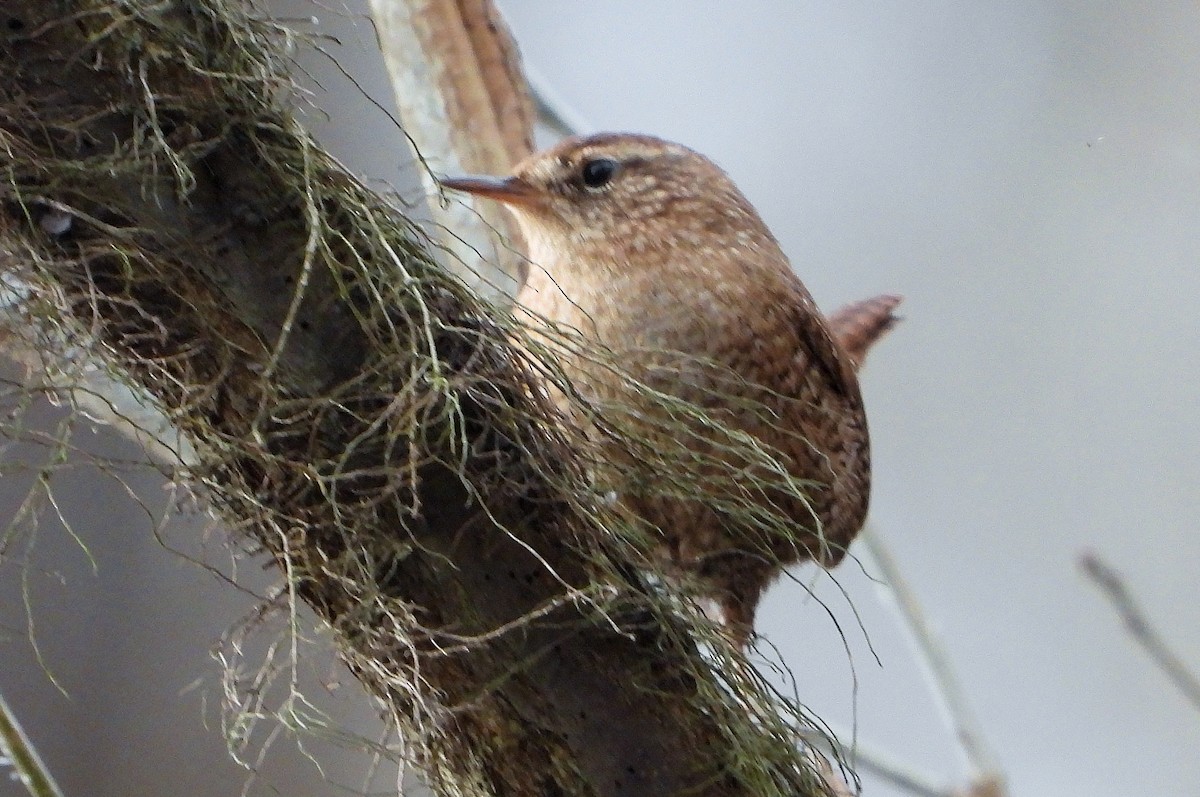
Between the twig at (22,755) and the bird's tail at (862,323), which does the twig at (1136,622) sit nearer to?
the bird's tail at (862,323)

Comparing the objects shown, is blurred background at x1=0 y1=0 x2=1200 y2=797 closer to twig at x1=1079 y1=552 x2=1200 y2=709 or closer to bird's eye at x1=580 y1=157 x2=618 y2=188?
twig at x1=1079 y1=552 x2=1200 y2=709

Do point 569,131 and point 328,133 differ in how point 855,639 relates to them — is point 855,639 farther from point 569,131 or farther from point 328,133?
point 328,133

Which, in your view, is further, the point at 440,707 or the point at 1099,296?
the point at 1099,296

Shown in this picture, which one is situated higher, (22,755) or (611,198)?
(611,198)

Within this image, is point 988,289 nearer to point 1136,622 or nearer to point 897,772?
point 1136,622

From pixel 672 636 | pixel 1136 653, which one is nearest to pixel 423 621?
pixel 672 636

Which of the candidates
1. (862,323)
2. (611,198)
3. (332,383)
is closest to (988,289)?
(862,323)

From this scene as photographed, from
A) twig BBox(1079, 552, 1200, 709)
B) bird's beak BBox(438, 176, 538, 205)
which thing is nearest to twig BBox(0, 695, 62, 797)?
bird's beak BBox(438, 176, 538, 205)

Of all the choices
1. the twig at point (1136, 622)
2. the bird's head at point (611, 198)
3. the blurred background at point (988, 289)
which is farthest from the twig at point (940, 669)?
the bird's head at point (611, 198)
